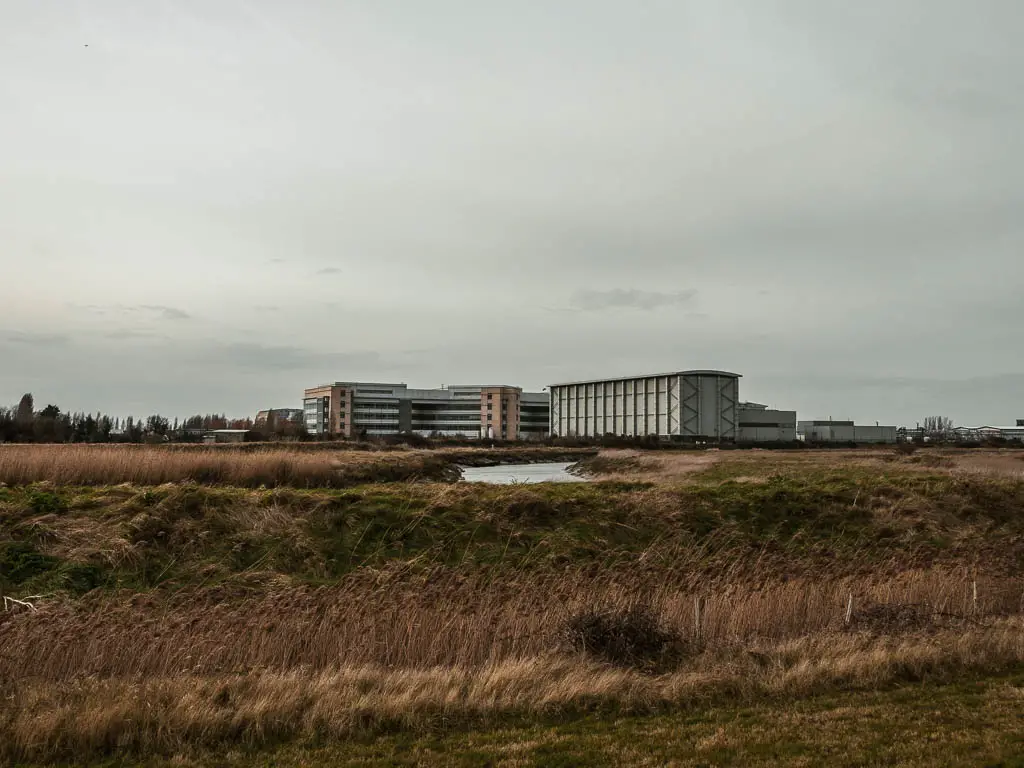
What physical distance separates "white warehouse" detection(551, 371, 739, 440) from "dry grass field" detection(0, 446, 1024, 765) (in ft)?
277

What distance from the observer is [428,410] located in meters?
163

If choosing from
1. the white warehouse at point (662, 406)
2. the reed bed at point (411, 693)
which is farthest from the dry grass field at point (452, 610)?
the white warehouse at point (662, 406)

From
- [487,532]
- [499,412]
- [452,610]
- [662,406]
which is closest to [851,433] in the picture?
[662,406]

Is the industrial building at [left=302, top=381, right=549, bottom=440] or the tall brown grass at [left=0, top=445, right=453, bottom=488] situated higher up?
the industrial building at [left=302, top=381, right=549, bottom=440]

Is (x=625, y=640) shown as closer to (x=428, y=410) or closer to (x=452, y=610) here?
(x=452, y=610)

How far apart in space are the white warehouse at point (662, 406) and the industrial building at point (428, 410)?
27.4 meters

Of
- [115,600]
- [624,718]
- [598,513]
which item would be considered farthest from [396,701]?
[598,513]

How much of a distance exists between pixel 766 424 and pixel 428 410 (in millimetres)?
69593

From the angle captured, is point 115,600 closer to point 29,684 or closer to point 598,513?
point 29,684

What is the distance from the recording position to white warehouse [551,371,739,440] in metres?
110

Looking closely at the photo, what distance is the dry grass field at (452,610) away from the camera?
819 cm

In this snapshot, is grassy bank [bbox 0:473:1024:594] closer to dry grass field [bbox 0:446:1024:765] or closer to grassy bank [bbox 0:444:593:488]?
dry grass field [bbox 0:446:1024:765]

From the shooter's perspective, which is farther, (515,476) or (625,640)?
(515,476)

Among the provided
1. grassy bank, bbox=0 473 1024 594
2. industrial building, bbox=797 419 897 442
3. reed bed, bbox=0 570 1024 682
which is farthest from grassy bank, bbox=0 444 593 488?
industrial building, bbox=797 419 897 442
